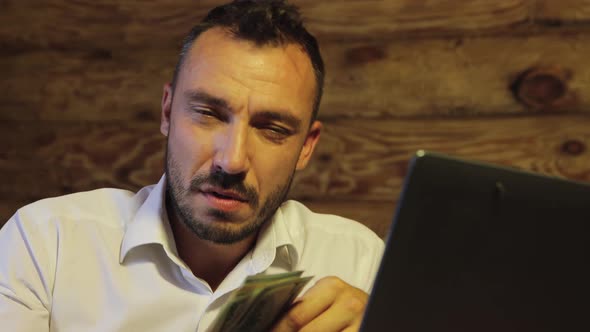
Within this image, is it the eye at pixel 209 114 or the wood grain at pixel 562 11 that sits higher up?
the wood grain at pixel 562 11

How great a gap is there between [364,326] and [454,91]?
1.16 metres

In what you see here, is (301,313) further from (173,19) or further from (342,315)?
(173,19)

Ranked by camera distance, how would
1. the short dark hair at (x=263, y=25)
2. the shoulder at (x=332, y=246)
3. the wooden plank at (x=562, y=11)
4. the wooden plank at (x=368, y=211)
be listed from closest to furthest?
1. the short dark hair at (x=263, y=25)
2. the shoulder at (x=332, y=246)
3. the wooden plank at (x=562, y=11)
4. the wooden plank at (x=368, y=211)

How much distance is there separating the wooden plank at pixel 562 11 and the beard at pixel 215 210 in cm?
86

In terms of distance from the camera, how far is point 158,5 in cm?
185

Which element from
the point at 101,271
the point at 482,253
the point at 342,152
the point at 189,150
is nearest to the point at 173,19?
the point at 342,152

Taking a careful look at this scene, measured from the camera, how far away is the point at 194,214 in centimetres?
127

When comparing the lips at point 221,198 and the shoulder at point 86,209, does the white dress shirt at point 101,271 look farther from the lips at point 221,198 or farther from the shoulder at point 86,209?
the lips at point 221,198

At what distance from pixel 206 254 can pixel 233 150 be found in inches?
11.6

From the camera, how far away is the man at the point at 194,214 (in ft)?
4.10

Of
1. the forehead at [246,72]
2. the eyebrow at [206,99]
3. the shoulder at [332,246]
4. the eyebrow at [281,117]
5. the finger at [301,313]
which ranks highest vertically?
the forehead at [246,72]

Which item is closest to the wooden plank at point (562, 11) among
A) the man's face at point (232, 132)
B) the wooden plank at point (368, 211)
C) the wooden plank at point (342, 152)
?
the wooden plank at point (342, 152)

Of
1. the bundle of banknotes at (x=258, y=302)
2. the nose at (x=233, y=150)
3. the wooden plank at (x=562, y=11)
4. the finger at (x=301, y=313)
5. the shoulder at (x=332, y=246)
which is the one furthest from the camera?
the wooden plank at (x=562, y=11)

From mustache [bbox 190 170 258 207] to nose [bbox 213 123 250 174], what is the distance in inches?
0.5
